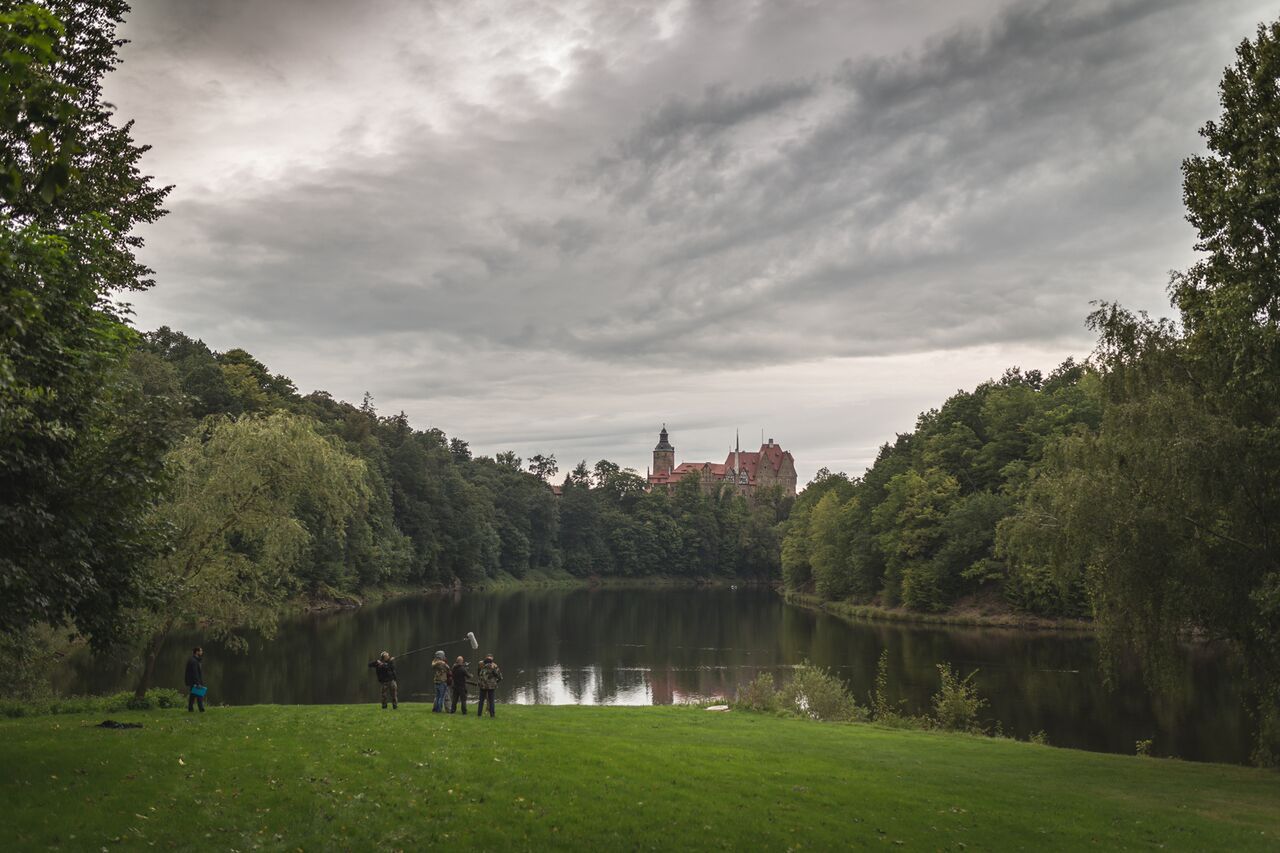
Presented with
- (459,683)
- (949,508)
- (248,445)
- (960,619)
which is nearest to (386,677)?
(459,683)

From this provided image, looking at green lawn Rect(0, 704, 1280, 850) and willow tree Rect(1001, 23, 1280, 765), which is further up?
willow tree Rect(1001, 23, 1280, 765)

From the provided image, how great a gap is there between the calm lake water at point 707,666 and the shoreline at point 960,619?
8.89 ft

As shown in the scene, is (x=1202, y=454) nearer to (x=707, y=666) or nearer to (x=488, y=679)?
(x=488, y=679)

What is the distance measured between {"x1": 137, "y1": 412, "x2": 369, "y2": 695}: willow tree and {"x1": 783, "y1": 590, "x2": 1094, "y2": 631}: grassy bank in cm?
5127

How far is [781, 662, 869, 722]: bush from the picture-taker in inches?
1097

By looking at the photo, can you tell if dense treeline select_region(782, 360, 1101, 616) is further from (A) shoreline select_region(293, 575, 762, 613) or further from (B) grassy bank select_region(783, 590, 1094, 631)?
(A) shoreline select_region(293, 575, 762, 613)

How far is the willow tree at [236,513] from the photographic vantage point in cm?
2372

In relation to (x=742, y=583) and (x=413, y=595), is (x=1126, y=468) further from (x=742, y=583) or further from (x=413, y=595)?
(x=742, y=583)

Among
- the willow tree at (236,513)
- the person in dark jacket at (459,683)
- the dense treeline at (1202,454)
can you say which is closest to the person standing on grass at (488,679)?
the person in dark jacket at (459,683)

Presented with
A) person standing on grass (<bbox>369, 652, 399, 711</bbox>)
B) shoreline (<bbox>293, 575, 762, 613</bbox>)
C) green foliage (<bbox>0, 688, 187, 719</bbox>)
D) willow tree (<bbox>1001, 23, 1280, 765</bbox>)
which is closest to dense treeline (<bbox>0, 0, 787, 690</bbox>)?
green foliage (<bbox>0, 688, 187, 719</bbox>)

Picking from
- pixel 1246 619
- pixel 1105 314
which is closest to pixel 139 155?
pixel 1105 314

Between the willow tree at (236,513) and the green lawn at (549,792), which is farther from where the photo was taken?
the willow tree at (236,513)

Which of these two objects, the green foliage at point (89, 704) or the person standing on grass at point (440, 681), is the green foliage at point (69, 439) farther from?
the person standing on grass at point (440, 681)

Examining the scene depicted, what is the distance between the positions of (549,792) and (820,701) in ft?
54.6
